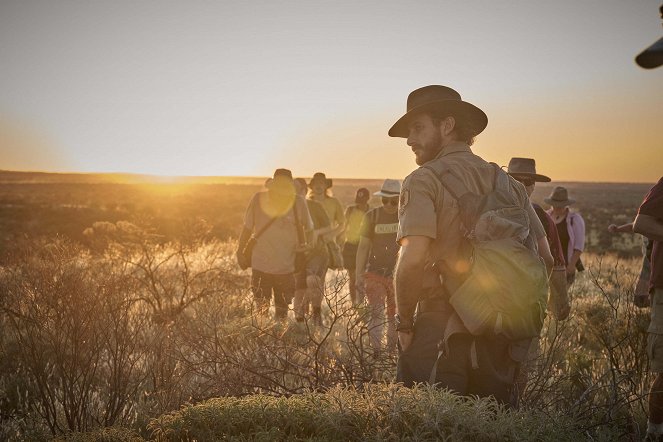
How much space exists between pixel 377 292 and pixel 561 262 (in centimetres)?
190

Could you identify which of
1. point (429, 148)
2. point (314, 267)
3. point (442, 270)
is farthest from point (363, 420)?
point (314, 267)

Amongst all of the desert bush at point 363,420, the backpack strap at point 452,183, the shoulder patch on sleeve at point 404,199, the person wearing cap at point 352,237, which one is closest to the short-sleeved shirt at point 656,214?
the backpack strap at point 452,183

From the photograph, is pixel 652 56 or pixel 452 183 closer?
pixel 652 56

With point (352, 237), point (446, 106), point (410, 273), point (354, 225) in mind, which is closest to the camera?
point (410, 273)

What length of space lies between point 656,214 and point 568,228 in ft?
14.4

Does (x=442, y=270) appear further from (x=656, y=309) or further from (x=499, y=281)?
(x=656, y=309)

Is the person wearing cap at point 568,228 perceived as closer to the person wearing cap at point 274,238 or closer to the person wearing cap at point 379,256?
the person wearing cap at point 379,256

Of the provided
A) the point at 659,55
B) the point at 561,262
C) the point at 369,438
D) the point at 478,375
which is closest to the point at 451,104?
the point at 659,55

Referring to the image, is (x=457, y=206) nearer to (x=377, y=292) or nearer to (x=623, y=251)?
(x=377, y=292)

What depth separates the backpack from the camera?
231cm

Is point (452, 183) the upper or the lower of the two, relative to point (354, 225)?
upper

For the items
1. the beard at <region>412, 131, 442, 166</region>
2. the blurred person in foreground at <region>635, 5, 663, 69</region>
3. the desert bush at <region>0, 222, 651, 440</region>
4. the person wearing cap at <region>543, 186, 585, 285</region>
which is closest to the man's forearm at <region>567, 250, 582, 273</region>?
the person wearing cap at <region>543, 186, 585, 285</region>

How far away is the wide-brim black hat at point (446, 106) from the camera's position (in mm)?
2709

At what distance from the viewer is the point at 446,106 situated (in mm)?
2721
